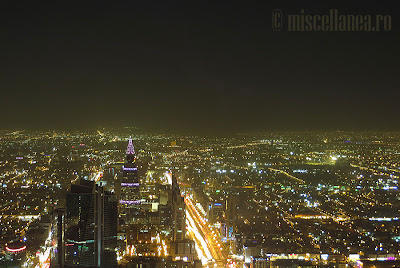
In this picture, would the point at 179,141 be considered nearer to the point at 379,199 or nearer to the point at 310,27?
the point at 379,199

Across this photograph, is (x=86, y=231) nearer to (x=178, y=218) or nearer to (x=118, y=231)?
(x=118, y=231)

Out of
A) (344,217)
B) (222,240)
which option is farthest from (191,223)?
(344,217)

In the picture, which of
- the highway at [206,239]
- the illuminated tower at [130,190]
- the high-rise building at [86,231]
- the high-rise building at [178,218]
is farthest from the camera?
the illuminated tower at [130,190]

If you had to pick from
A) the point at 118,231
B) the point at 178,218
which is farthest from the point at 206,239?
the point at 118,231

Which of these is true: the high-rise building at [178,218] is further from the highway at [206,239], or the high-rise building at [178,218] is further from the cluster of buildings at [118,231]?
the highway at [206,239]

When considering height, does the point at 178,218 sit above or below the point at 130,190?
below

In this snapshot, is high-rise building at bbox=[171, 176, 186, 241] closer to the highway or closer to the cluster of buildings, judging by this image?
the cluster of buildings

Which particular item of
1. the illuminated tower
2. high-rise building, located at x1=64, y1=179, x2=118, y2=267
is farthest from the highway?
high-rise building, located at x1=64, y1=179, x2=118, y2=267

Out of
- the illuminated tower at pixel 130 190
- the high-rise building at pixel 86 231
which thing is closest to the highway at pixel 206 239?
the illuminated tower at pixel 130 190
